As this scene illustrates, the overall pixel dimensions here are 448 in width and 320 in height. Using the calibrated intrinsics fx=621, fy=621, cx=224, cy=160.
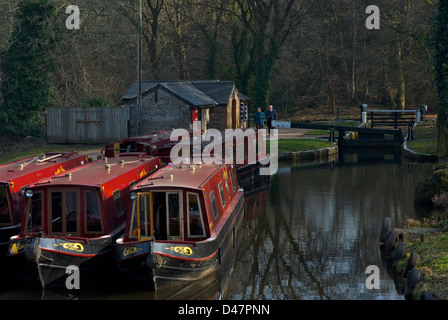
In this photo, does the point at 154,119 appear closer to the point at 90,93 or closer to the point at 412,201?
the point at 90,93

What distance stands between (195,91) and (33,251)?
1024 inches

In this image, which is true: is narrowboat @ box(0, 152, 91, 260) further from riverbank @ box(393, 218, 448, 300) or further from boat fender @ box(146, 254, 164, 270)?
riverbank @ box(393, 218, 448, 300)

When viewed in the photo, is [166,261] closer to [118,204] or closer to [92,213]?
[92,213]

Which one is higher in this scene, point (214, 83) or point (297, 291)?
point (214, 83)

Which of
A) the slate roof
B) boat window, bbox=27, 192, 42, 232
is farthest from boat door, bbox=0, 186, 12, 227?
the slate roof

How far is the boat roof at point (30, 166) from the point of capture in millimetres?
17000

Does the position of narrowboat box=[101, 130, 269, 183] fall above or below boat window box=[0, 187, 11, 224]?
above

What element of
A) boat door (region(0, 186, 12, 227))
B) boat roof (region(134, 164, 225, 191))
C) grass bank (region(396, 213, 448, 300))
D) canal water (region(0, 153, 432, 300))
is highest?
boat roof (region(134, 164, 225, 191))

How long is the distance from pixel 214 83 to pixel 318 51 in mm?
17248

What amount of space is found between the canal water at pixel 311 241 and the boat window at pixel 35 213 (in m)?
1.46

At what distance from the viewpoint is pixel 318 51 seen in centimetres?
5472

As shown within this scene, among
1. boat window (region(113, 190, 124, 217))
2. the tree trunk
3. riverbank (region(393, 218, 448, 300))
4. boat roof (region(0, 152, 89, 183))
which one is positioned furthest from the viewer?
the tree trunk

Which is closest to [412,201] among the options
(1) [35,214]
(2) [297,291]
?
(2) [297,291]

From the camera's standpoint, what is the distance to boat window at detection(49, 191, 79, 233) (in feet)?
47.8
